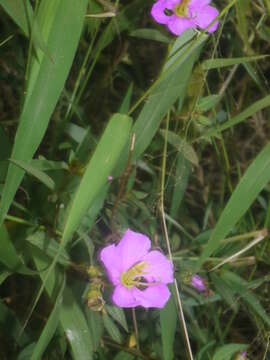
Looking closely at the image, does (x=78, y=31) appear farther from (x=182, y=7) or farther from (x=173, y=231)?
(x=173, y=231)

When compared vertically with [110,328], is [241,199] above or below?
above

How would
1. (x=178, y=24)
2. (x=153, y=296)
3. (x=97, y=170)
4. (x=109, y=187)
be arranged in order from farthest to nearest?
1. (x=109, y=187)
2. (x=178, y=24)
3. (x=153, y=296)
4. (x=97, y=170)

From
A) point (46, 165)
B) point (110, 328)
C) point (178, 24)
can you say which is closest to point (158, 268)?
point (110, 328)

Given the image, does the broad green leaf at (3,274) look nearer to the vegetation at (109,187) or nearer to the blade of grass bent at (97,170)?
the vegetation at (109,187)

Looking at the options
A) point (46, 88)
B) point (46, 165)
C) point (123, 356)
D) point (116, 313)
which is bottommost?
point (123, 356)

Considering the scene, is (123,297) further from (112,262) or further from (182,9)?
(182,9)

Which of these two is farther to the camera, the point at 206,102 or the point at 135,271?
the point at 206,102

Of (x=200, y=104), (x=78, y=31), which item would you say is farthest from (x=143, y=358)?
(x=78, y=31)
